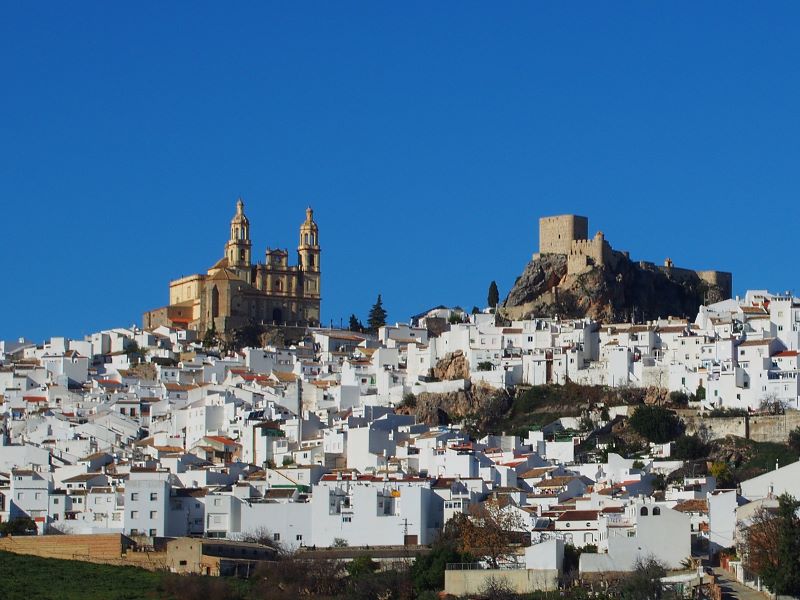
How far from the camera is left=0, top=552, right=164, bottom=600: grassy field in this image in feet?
174

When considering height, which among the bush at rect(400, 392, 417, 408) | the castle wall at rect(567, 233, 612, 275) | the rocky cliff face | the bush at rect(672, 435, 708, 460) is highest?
the castle wall at rect(567, 233, 612, 275)

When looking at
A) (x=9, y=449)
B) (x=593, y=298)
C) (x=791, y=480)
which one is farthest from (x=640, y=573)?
(x=593, y=298)

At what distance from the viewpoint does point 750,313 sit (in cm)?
7700

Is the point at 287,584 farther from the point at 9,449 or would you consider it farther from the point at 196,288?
the point at 196,288

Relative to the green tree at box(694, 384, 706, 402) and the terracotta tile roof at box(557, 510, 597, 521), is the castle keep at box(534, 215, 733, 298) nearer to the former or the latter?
the green tree at box(694, 384, 706, 402)

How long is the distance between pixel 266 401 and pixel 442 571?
77.9ft

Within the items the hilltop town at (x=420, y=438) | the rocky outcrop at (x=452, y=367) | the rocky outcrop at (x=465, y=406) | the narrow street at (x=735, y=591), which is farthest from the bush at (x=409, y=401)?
the narrow street at (x=735, y=591)

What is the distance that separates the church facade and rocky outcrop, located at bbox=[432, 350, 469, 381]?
1739 centimetres

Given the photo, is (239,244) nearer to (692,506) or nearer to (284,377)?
(284,377)

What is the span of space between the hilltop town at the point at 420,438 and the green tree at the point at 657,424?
0.24ft

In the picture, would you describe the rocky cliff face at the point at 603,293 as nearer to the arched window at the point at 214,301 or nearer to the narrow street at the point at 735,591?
the arched window at the point at 214,301

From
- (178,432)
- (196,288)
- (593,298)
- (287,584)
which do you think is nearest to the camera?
(287,584)

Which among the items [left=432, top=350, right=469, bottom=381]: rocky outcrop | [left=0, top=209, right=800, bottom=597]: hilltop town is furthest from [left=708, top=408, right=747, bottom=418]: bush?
[left=432, top=350, right=469, bottom=381]: rocky outcrop

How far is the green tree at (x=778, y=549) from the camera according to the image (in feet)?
160
